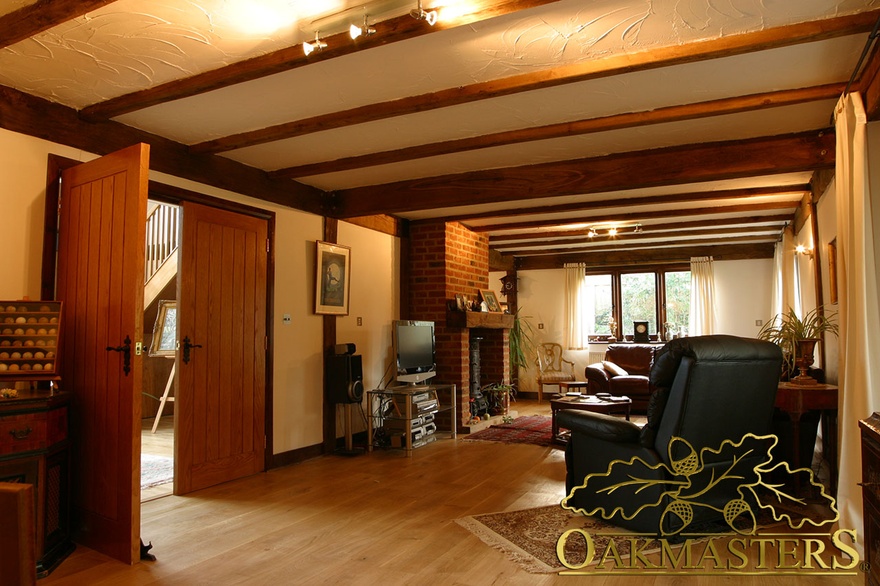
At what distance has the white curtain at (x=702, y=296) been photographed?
29.9 ft

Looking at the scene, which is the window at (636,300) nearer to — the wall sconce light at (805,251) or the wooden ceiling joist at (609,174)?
the wall sconce light at (805,251)

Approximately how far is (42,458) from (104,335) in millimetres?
650

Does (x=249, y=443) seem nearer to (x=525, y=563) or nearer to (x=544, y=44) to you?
(x=525, y=563)

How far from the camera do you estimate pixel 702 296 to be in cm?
918

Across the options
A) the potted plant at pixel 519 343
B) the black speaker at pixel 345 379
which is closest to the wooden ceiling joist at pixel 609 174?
the black speaker at pixel 345 379

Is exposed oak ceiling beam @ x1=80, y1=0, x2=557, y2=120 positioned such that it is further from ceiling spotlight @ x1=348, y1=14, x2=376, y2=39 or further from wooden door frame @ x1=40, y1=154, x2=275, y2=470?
wooden door frame @ x1=40, y1=154, x2=275, y2=470

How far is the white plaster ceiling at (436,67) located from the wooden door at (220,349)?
0.71m

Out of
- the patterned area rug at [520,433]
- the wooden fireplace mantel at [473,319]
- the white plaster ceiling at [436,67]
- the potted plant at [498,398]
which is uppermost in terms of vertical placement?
the white plaster ceiling at [436,67]

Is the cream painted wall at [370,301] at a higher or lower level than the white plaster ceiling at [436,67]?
lower

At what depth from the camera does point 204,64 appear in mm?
2959

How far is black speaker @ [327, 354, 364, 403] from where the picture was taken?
5398mm

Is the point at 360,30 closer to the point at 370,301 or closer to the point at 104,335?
the point at 104,335

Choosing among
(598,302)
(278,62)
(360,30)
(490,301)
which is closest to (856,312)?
(360,30)

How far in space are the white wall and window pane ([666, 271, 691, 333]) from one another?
0.55m
